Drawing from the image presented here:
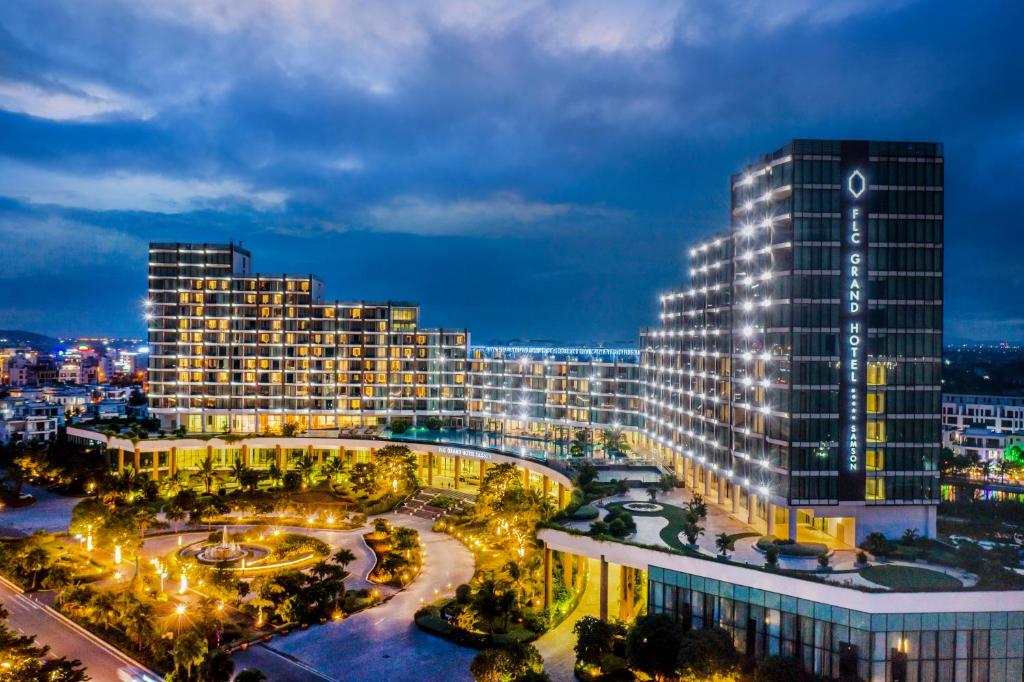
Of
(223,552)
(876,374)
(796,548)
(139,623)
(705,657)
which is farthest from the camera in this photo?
(223,552)

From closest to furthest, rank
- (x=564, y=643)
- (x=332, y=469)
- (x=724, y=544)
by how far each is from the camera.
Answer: (x=724, y=544)
(x=564, y=643)
(x=332, y=469)

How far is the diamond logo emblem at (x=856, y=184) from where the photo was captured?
174 ft

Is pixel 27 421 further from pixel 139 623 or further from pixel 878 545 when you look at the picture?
pixel 878 545

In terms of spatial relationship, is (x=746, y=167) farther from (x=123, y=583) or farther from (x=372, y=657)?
(x=123, y=583)

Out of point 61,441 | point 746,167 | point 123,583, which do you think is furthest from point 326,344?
point 746,167

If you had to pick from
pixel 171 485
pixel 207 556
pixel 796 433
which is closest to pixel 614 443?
pixel 796 433

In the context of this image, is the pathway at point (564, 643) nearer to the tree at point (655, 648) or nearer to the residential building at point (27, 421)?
the tree at point (655, 648)

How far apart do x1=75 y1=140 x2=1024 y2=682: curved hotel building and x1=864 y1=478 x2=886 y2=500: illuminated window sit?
0.11 m

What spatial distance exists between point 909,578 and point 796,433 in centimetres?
1313

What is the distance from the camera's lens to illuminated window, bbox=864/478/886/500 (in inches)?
2099

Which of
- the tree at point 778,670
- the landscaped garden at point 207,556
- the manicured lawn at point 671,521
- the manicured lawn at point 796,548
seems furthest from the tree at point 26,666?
the manicured lawn at point 796,548

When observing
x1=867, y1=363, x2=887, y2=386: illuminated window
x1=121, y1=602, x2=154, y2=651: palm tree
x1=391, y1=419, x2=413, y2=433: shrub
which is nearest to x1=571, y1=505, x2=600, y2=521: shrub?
x1=867, y1=363, x2=887, y2=386: illuminated window

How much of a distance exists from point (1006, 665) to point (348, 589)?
4542 cm

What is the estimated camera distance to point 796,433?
52781 mm
